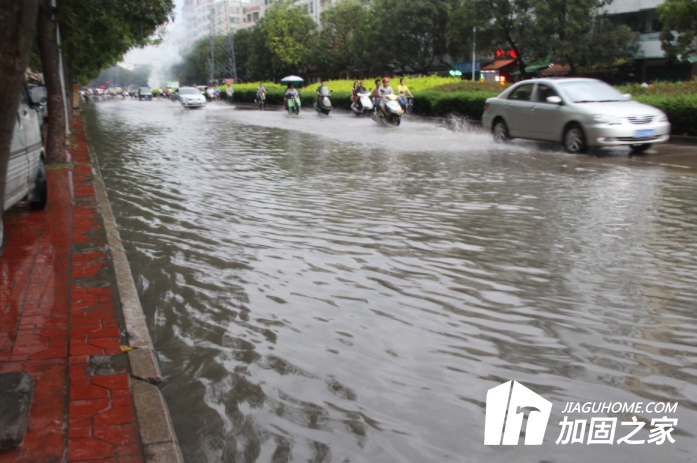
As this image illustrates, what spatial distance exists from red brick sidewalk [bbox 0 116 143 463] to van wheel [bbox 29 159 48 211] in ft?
1.81

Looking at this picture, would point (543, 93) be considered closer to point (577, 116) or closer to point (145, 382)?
point (577, 116)

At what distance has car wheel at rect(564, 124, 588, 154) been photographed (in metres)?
14.2

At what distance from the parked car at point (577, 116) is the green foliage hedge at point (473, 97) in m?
3.17

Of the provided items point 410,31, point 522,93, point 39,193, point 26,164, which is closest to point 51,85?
point 39,193

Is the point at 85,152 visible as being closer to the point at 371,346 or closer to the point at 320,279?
the point at 320,279

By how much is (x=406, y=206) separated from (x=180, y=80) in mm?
128456

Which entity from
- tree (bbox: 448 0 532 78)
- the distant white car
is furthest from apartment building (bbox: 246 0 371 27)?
tree (bbox: 448 0 532 78)

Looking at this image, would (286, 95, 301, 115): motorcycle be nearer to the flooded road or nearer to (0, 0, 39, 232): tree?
the flooded road

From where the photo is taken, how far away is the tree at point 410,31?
52.8 m

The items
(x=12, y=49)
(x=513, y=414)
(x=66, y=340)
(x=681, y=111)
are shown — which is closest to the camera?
(x=12, y=49)

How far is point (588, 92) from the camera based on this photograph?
1486 centimetres

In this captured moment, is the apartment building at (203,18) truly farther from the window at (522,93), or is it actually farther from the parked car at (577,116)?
the parked car at (577,116)

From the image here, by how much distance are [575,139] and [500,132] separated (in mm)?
2872

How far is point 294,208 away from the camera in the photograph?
28.5 feet
